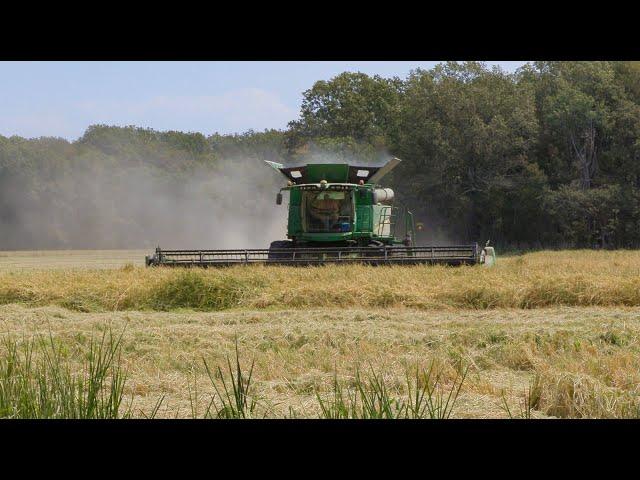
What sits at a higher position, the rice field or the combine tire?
the combine tire

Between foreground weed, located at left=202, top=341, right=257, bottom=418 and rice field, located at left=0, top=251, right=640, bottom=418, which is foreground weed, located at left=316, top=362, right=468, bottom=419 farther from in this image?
foreground weed, located at left=202, top=341, right=257, bottom=418

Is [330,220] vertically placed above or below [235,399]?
above

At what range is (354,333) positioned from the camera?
9.92 meters

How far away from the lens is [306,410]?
5.60 m

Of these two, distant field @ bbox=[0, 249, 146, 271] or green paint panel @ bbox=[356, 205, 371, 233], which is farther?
distant field @ bbox=[0, 249, 146, 271]

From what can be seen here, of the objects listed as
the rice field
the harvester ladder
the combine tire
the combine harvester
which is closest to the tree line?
the harvester ladder

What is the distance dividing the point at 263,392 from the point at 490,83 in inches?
1416

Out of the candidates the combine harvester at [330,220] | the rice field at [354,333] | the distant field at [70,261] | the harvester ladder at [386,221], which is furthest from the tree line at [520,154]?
the rice field at [354,333]

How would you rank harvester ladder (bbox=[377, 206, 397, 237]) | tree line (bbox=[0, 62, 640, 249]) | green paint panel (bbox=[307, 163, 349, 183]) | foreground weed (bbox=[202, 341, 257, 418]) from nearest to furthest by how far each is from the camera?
foreground weed (bbox=[202, 341, 257, 418])
green paint panel (bbox=[307, 163, 349, 183])
harvester ladder (bbox=[377, 206, 397, 237])
tree line (bbox=[0, 62, 640, 249])

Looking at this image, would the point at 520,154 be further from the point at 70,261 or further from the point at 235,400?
the point at 235,400

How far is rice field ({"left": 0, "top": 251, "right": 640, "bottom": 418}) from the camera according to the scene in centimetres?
587

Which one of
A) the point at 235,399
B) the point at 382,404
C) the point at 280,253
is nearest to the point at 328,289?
the point at 280,253
